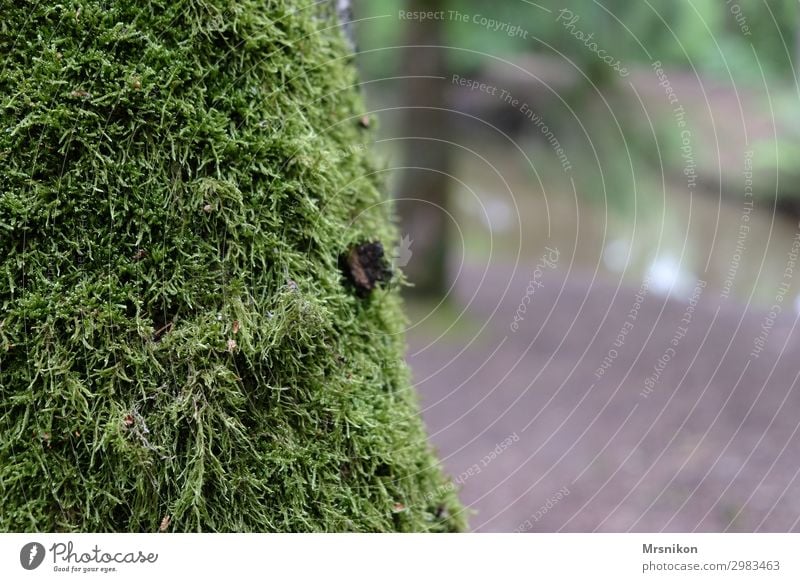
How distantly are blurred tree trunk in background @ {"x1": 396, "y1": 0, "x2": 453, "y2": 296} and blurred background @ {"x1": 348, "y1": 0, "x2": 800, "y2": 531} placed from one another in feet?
0.06

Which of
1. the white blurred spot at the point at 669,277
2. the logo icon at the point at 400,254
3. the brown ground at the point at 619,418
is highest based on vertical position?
the logo icon at the point at 400,254

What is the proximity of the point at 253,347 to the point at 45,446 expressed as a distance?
310mm

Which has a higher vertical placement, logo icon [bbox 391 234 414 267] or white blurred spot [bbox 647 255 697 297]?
logo icon [bbox 391 234 414 267]

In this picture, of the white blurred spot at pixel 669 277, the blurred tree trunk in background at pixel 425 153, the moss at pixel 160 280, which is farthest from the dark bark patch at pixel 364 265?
the white blurred spot at pixel 669 277

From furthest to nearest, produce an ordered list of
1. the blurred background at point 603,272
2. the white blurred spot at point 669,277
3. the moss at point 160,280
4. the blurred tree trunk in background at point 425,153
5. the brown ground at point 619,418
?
the white blurred spot at point 669,277, the blurred tree trunk in background at point 425,153, the blurred background at point 603,272, the brown ground at point 619,418, the moss at point 160,280

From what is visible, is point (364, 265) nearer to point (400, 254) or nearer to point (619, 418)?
→ point (400, 254)

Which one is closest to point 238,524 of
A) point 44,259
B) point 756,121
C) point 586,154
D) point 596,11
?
point 44,259

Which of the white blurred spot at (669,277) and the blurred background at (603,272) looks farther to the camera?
the white blurred spot at (669,277)

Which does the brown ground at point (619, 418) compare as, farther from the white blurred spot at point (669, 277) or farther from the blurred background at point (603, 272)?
the white blurred spot at point (669, 277)

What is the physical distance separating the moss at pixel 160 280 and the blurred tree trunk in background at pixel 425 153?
14.1 feet

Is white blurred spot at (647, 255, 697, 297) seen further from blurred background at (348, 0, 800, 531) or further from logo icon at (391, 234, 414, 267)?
logo icon at (391, 234, 414, 267)

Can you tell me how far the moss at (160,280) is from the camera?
899 mm
